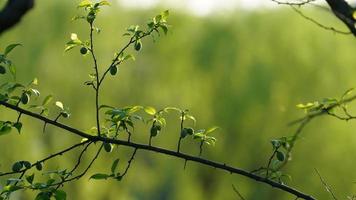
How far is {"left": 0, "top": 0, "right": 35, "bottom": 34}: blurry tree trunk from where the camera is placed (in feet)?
7.06

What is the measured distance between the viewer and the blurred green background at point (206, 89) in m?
16.8

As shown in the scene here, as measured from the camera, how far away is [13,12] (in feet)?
7.14

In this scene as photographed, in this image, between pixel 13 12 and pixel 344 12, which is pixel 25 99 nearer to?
pixel 13 12

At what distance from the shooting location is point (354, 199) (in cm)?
236

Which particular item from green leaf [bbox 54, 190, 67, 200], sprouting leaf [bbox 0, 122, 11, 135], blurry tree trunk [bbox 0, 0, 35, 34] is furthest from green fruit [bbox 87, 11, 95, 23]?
green leaf [bbox 54, 190, 67, 200]

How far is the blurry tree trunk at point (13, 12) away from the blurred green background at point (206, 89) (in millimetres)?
14328

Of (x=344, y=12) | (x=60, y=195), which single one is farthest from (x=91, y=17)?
(x=344, y=12)

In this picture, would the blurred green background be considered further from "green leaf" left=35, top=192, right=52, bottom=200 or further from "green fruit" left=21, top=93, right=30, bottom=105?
"green leaf" left=35, top=192, right=52, bottom=200

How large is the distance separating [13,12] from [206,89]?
15958 mm

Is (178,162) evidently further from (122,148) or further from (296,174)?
(296,174)

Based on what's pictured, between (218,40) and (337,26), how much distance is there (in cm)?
344

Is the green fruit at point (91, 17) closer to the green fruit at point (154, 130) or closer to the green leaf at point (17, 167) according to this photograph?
the green fruit at point (154, 130)

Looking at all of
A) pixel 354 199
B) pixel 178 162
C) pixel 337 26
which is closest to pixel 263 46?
pixel 337 26

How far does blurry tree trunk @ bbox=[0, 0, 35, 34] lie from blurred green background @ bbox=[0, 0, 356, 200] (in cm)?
1433
